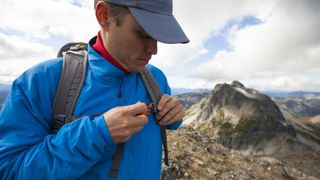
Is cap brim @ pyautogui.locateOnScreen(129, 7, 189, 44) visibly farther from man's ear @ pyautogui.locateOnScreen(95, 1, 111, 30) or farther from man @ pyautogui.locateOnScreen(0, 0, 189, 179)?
man's ear @ pyautogui.locateOnScreen(95, 1, 111, 30)

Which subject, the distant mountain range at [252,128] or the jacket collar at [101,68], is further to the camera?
the distant mountain range at [252,128]

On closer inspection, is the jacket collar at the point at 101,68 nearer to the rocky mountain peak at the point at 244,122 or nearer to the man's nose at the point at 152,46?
the man's nose at the point at 152,46

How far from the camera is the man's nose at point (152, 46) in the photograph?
112 inches

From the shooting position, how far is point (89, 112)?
2701mm

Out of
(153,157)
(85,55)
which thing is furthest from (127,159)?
(85,55)

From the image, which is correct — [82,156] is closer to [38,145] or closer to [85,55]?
[38,145]

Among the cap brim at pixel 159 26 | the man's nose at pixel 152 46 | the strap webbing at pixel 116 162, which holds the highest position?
the cap brim at pixel 159 26

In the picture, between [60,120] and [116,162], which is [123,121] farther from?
[60,120]

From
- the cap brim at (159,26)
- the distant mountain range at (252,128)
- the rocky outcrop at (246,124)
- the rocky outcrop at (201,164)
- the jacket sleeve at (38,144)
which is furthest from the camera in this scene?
the rocky outcrop at (246,124)

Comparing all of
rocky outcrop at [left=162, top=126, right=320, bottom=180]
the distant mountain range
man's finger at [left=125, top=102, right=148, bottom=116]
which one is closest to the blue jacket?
man's finger at [left=125, top=102, right=148, bottom=116]

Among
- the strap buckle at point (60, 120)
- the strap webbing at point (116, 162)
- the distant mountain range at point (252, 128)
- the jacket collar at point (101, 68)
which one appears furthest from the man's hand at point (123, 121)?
the distant mountain range at point (252, 128)

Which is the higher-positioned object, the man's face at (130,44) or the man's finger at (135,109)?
the man's face at (130,44)

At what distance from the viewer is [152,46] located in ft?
9.40

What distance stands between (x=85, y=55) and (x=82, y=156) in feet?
4.41
